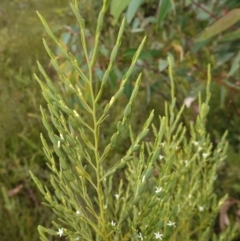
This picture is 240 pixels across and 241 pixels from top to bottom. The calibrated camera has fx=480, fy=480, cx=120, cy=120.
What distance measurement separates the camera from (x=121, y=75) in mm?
1576

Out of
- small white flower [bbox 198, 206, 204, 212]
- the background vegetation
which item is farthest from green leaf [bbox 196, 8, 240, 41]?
small white flower [bbox 198, 206, 204, 212]

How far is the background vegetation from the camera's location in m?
1.53

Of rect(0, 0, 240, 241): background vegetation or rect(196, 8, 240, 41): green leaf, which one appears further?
rect(0, 0, 240, 241): background vegetation

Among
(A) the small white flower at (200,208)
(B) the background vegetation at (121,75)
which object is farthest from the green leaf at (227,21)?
(A) the small white flower at (200,208)

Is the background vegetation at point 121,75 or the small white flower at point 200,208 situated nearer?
the small white flower at point 200,208

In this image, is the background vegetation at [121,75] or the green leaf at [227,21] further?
the background vegetation at [121,75]

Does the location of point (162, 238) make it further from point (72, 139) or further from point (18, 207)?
point (18, 207)

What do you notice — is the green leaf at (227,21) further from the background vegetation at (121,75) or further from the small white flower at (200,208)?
the small white flower at (200,208)

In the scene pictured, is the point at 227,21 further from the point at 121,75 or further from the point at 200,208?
the point at 121,75

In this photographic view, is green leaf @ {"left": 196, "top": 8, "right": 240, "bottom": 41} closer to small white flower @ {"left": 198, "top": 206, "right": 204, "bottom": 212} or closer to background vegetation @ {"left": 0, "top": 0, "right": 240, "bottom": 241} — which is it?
background vegetation @ {"left": 0, "top": 0, "right": 240, "bottom": 241}

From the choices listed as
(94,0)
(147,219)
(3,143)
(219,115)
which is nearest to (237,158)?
(219,115)

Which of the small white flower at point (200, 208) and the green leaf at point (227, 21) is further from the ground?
the green leaf at point (227, 21)

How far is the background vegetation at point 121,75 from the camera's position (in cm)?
153

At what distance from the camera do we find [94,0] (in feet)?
8.10
